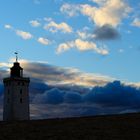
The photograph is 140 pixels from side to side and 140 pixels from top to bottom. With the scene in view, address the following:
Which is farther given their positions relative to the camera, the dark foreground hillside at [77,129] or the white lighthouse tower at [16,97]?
the white lighthouse tower at [16,97]

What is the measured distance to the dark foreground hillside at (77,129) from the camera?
37.1 meters

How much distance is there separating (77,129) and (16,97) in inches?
2149

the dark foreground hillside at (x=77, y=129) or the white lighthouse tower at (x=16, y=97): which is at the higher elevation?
the white lighthouse tower at (x=16, y=97)

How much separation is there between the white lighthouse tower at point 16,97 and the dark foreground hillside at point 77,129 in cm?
4489

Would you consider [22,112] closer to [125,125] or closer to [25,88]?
[25,88]

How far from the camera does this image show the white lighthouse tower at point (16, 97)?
92.7m

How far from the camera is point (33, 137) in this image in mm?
37438

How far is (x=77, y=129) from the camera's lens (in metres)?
40.8

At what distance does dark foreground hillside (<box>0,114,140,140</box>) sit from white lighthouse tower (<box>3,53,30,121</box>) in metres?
44.9

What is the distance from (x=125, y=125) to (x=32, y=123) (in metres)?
10.4

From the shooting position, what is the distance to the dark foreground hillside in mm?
37094

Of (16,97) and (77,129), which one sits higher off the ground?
(16,97)

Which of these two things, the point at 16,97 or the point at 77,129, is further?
the point at 16,97

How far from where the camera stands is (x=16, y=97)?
94000 mm
